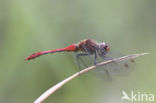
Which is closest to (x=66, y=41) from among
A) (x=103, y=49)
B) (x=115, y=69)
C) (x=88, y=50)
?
(x=88, y=50)

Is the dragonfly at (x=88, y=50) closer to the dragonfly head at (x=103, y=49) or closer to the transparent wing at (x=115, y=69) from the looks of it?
the dragonfly head at (x=103, y=49)

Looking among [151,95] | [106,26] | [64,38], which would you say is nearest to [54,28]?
[64,38]

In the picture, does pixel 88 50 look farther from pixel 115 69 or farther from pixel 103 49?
pixel 115 69

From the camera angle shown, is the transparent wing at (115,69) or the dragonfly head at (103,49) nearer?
the transparent wing at (115,69)

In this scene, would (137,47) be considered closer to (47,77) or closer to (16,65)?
(47,77)

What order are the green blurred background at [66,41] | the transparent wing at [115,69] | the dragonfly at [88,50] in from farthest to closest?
the green blurred background at [66,41] → the dragonfly at [88,50] → the transparent wing at [115,69]

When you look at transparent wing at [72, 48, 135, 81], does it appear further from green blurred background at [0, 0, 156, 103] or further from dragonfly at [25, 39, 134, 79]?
green blurred background at [0, 0, 156, 103]

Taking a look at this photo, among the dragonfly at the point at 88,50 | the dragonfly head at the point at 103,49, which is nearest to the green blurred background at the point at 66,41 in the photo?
the dragonfly at the point at 88,50

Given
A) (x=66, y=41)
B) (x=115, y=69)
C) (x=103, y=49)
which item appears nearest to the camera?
(x=115, y=69)

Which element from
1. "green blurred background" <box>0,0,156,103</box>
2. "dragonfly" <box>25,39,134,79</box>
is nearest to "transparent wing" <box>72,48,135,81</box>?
"dragonfly" <box>25,39,134,79</box>
